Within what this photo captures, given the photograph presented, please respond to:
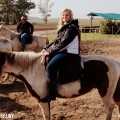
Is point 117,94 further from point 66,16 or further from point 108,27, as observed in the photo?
point 108,27

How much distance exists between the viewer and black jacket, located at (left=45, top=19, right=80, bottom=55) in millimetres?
4906

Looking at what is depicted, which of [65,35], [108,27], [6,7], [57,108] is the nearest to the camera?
[65,35]

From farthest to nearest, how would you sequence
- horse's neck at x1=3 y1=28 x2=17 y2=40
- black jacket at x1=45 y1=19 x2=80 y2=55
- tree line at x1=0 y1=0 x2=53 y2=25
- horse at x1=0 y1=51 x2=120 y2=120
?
tree line at x1=0 y1=0 x2=53 y2=25 → horse's neck at x1=3 y1=28 x2=17 y2=40 → horse at x1=0 y1=51 x2=120 y2=120 → black jacket at x1=45 y1=19 x2=80 y2=55

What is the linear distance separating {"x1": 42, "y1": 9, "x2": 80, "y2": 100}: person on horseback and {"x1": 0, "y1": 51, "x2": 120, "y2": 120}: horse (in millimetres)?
162

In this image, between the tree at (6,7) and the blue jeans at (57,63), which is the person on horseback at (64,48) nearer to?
the blue jeans at (57,63)

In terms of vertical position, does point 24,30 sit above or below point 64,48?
below

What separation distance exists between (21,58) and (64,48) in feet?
2.54

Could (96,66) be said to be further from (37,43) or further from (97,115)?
(37,43)

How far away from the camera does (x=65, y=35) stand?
Answer: 4.93 m

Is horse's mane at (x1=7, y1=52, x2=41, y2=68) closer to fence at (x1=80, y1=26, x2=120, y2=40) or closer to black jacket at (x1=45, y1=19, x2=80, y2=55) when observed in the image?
black jacket at (x1=45, y1=19, x2=80, y2=55)

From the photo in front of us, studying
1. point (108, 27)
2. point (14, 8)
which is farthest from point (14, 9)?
point (108, 27)

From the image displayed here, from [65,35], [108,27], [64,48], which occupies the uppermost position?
[65,35]

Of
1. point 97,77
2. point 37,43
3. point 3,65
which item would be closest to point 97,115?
point 97,77

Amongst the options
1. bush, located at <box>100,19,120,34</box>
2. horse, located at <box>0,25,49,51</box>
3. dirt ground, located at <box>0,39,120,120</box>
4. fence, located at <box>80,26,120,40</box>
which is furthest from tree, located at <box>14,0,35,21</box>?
dirt ground, located at <box>0,39,120,120</box>
